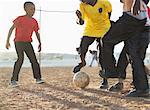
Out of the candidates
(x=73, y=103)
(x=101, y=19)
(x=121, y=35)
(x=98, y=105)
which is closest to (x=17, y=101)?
(x=73, y=103)

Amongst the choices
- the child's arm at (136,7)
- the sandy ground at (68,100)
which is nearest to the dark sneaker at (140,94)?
the sandy ground at (68,100)

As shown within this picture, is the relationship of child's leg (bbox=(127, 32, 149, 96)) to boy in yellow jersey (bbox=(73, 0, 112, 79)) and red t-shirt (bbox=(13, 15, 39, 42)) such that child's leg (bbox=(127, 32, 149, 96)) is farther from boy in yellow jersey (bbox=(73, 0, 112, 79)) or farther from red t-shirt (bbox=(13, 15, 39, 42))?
red t-shirt (bbox=(13, 15, 39, 42))

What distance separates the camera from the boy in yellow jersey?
29.1ft

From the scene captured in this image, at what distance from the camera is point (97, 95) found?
7.71 meters

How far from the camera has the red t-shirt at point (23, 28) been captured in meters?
10.0

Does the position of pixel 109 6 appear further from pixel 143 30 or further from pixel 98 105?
pixel 98 105

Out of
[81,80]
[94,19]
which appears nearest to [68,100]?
[81,80]

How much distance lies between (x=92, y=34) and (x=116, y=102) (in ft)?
8.02

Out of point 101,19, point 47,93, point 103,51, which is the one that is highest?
point 101,19

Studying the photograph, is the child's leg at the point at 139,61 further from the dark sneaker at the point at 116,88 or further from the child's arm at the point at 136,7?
the dark sneaker at the point at 116,88

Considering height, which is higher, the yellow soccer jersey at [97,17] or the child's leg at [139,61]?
the yellow soccer jersey at [97,17]

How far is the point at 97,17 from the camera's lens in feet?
29.2

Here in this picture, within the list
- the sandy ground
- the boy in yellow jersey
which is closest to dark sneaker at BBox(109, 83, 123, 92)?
the sandy ground

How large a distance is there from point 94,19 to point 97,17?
8 cm
